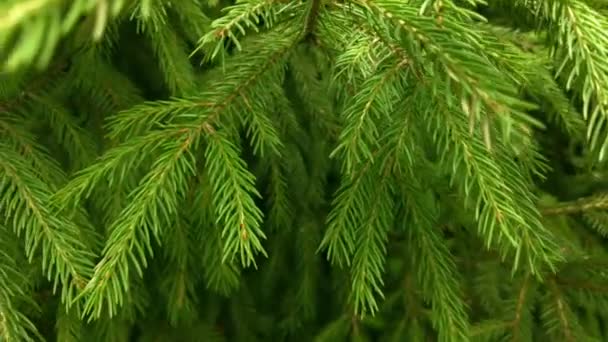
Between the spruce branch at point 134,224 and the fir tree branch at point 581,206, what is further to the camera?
the fir tree branch at point 581,206

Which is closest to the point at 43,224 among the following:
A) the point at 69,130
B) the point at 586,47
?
the point at 69,130

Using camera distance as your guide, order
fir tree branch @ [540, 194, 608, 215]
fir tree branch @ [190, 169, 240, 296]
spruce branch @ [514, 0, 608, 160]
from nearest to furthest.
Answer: spruce branch @ [514, 0, 608, 160] < fir tree branch @ [190, 169, 240, 296] < fir tree branch @ [540, 194, 608, 215]

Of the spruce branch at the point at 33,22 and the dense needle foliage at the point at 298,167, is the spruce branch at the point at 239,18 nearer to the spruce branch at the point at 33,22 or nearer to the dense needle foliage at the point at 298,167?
the dense needle foliage at the point at 298,167

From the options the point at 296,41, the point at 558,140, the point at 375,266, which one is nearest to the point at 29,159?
the point at 296,41

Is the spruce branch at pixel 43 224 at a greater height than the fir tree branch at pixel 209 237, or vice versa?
the spruce branch at pixel 43 224

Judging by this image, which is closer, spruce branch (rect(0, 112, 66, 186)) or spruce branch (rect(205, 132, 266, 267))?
spruce branch (rect(205, 132, 266, 267))

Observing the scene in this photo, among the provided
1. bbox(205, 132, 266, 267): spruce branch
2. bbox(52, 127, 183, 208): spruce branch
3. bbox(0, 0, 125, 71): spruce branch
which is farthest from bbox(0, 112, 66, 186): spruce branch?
bbox(0, 0, 125, 71): spruce branch

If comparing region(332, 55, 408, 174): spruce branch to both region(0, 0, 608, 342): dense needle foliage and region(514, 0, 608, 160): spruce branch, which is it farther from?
region(514, 0, 608, 160): spruce branch

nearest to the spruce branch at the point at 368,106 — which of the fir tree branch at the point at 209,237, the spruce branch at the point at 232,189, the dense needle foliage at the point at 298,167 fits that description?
the dense needle foliage at the point at 298,167

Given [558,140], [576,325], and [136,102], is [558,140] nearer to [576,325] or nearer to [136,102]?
[576,325]
